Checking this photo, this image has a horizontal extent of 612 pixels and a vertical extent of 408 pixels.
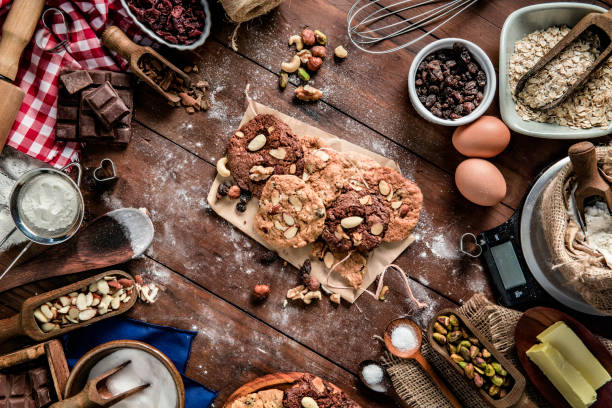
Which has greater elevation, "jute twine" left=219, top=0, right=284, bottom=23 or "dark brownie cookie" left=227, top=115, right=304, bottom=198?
"jute twine" left=219, top=0, right=284, bottom=23

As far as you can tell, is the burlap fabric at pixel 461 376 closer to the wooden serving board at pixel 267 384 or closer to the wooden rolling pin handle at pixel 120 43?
the wooden serving board at pixel 267 384

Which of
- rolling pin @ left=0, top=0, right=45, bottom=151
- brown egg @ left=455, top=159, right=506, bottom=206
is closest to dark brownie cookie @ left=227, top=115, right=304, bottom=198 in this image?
brown egg @ left=455, top=159, right=506, bottom=206

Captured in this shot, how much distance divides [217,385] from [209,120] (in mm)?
851

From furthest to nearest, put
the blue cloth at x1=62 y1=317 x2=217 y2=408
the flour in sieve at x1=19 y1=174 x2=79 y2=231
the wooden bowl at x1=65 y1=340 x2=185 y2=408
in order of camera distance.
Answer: the blue cloth at x1=62 y1=317 x2=217 y2=408 < the flour in sieve at x1=19 y1=174 x2=79 y2=231 < the wooden bowl at x1=65 y1=340 x2=185 y2=408

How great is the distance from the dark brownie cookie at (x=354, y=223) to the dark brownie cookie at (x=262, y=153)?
173 mm

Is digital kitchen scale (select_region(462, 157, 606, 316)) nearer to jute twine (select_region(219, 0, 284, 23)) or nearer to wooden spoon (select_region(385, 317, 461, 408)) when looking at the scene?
wooden spoon (select_region(385, 317, 461, 408))

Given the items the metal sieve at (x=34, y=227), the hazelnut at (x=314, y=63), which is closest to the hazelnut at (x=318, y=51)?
the hazelnut at (x=314, y=63)

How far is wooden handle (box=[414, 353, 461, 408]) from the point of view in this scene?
1394 mm

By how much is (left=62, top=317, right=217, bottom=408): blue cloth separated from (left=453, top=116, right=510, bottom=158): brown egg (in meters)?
1.04

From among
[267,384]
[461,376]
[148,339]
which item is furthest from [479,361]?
[148,339]

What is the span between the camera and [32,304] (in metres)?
1.33

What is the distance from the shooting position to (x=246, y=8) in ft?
4.43

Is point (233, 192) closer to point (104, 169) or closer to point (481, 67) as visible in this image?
point (104, 169)

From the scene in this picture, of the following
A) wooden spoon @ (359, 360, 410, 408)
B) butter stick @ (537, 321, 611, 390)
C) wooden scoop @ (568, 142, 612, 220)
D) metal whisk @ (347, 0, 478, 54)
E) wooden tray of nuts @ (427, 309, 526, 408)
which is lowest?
wooden spoon @ (359, 360, 410, 408)
